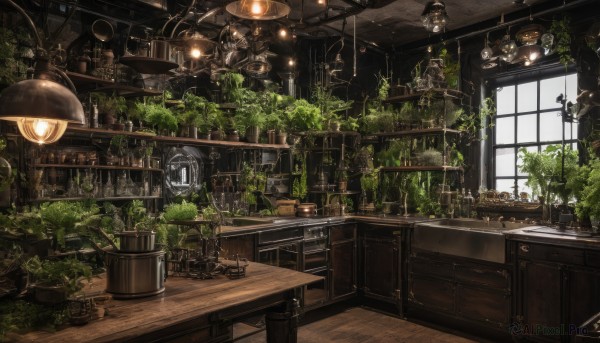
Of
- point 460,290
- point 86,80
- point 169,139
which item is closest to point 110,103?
point 86,80

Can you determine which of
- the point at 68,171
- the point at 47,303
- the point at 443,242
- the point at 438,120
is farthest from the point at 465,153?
the point at 47,303

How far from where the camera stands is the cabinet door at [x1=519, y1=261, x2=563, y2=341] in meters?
4.05

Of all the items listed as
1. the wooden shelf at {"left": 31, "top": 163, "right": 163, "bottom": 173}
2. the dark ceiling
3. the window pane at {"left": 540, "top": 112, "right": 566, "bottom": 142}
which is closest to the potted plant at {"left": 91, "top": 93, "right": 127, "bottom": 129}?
the wooden shelf at {"left": 31, "top": 163, "right": 163, "bottom": 173}

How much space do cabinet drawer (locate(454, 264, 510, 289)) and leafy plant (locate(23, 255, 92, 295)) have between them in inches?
151

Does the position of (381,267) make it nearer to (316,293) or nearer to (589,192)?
(316,293)

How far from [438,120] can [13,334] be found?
206 inches

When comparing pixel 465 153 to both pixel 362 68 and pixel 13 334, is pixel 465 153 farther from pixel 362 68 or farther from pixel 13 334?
pixel 13 334

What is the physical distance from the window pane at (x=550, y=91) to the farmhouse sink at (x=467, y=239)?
1.69 metres

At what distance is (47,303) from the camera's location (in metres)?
1.91

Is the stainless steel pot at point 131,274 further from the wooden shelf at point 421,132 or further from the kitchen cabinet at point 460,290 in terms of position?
the wooden shelf at point 421,132

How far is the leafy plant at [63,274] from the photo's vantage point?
1927 mm

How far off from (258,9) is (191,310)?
191 cm

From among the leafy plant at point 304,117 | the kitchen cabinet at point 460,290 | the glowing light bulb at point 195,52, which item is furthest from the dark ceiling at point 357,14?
the kitchen cabinet at point 460,290

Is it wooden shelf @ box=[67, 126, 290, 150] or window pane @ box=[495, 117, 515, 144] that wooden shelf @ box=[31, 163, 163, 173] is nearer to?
wooden shelf @ box=[67, 126, 290, 150]
